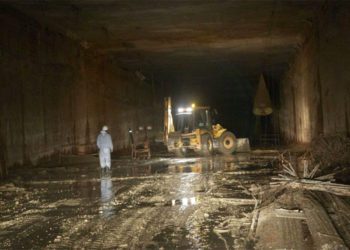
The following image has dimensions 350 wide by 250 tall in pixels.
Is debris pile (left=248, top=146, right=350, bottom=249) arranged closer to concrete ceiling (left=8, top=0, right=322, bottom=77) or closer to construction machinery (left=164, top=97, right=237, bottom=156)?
concrete ceiling (left=8, top=0, right=322, bottom=77)

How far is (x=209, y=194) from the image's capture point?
32.1 ft

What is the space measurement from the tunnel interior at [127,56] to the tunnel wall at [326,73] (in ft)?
0.15

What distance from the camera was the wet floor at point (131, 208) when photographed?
6305 millimetres

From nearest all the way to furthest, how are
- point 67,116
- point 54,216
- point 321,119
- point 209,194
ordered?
1. point 54,216
2. point 209,194
3. point 321,119
4. point 67,116

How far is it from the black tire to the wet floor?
547cm

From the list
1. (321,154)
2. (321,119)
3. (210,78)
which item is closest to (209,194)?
(321,154)

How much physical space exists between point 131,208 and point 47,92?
10.4 meters

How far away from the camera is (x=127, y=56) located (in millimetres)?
25016

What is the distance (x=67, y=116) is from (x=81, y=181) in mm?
7113

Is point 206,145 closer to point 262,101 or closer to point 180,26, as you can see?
point 180,26

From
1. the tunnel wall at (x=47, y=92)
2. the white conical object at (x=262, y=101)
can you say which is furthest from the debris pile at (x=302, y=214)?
the white conical object at (x=262, y=101)

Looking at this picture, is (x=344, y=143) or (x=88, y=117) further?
(x=88, y=117)

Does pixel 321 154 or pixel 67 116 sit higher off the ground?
pixel 67 116

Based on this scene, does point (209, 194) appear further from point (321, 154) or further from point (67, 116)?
point (67, 116)
